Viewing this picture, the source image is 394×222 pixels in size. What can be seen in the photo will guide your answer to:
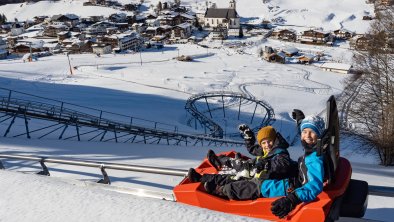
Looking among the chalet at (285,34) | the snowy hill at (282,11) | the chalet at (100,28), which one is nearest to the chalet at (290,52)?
the chalet at (285,34)

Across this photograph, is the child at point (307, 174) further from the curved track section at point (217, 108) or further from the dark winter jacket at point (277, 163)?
the curved track section at point (217, 108)

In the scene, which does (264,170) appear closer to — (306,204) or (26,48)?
(306,204)

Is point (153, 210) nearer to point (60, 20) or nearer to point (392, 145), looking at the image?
point (392, 145)

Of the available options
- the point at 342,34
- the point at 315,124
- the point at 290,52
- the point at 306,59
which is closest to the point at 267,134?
the point at 315,124

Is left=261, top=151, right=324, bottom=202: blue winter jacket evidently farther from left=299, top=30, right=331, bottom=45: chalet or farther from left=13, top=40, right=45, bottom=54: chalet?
left=299, top=30, right=331, bottom=45: chalet

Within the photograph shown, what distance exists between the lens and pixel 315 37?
67938 mm

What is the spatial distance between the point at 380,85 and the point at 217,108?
2012cm

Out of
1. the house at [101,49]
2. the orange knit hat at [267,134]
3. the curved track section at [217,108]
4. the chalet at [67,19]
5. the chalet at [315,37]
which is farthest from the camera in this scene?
the chalet at [67,19]

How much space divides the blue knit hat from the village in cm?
4455

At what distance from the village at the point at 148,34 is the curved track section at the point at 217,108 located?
64.8ft

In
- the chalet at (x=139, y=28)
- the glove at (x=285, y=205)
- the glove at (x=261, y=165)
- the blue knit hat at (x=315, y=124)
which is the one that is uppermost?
the blue knit hat at (x=315, y=124)

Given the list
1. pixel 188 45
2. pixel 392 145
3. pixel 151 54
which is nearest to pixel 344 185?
pixel 392 145

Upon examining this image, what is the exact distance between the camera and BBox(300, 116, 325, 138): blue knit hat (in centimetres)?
358

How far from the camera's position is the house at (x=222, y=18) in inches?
3196
